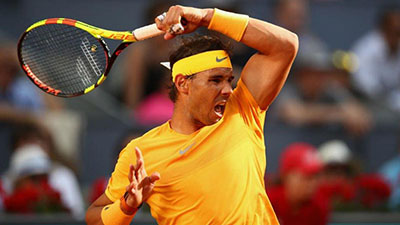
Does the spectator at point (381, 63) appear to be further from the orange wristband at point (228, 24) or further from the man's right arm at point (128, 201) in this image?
the man's right arm at point (128, 201)

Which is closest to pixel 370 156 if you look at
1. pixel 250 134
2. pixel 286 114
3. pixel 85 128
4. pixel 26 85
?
pixel 286 114

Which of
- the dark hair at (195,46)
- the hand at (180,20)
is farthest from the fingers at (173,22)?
the dark hair at (195,46)

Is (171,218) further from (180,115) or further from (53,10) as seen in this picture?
(53,10)

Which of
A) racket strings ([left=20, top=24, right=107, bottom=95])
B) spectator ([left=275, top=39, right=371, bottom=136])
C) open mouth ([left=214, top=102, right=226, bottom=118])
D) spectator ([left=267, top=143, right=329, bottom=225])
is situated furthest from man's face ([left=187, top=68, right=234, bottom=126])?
spectator ([left=275, top=39, right=371, bottom=136])

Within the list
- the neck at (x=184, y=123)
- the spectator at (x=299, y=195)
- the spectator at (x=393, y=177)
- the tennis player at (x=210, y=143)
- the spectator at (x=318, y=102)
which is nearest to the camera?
the tennis player at (x=210, y=143)

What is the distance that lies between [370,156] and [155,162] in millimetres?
4562

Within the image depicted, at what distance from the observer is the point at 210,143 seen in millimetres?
4105

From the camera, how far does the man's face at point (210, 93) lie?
4059mm

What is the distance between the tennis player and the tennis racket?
0.34m

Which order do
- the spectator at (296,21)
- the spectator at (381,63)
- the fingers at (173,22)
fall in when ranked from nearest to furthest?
the fingers at (173,22)
the spectator at (296,21)
the spectator at (381,63)

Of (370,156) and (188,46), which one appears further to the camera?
(370,156)

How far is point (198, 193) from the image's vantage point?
Answer: 13.2ft

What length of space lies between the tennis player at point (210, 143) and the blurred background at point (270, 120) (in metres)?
2.30

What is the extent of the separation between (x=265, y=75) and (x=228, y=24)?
1.07ft
